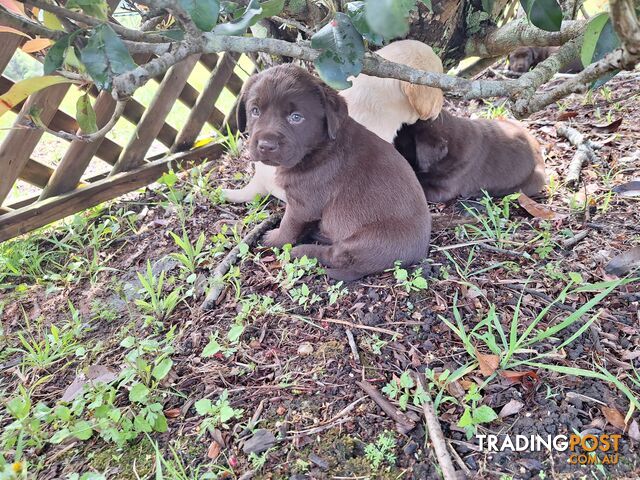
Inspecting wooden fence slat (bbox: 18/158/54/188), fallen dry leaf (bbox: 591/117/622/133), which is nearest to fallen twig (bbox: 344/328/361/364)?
wooden fence slat (bbox: 18/158/54/188)

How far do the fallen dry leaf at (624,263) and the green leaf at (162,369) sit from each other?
1.93 meters

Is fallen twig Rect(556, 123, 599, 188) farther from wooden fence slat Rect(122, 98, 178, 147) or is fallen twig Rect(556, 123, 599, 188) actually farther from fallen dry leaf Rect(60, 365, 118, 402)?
wooden fence slat Rect(122, 98, 178, 147)

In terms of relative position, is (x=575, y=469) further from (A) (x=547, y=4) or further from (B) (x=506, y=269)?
(A) (x=547, y=4)

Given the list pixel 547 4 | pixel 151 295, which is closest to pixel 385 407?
pixel 151 295

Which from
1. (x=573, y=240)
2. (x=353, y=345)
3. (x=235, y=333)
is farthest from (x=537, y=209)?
(x=235, y=333)

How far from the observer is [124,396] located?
72.8 inches

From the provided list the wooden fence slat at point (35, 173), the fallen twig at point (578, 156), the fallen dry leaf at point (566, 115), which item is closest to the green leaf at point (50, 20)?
the wooden fence slat at point (35, 173)

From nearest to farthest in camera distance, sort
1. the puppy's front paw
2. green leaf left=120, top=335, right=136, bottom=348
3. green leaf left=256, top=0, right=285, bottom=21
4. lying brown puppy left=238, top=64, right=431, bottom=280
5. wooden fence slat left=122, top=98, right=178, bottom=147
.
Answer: green leaf left=256, top=0, right=285, bottom=21, green leaf left=120, top=335, right=136, bottom=348, lying brown puppy left=238, top=64, right=431, bottom=280, the puppy's front paw, wooden fence slat left=122, top=98, right=178, bottom=147

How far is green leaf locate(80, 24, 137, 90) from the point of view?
53.4 inches

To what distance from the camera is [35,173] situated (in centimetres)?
317

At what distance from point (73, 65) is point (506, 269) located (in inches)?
78.5

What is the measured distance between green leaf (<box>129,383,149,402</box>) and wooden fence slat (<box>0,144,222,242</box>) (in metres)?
1.92

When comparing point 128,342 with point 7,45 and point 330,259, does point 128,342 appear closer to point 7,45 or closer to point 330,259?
point 330,259

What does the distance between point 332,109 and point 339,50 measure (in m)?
0.55
